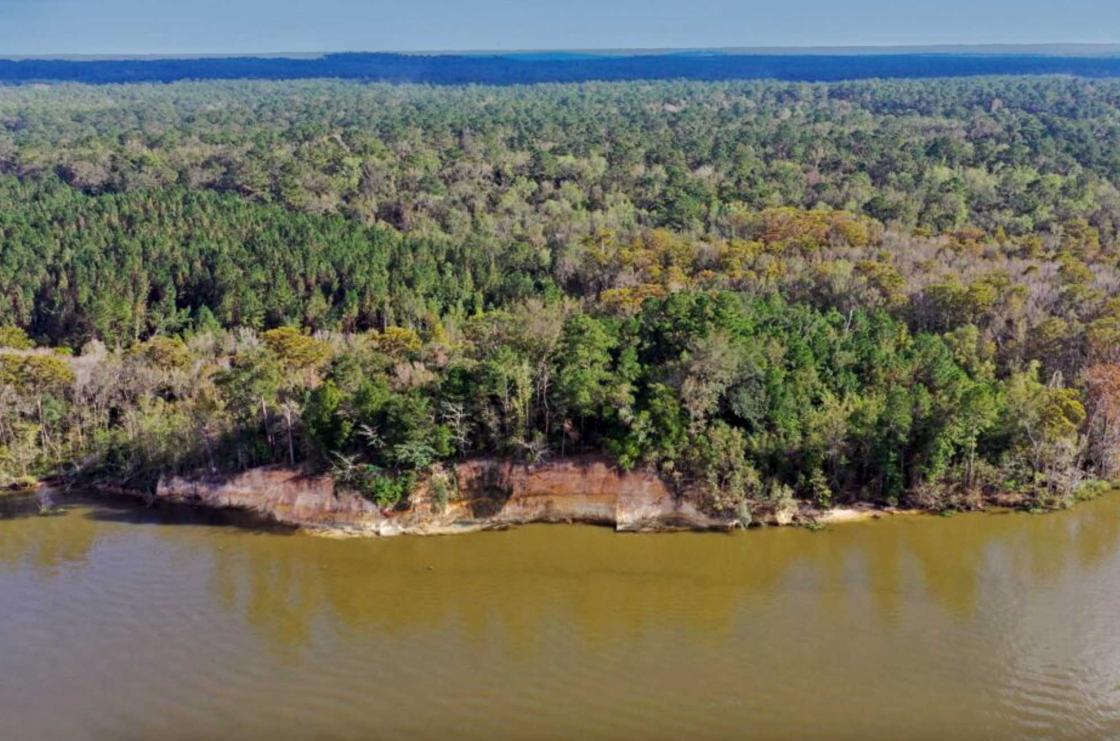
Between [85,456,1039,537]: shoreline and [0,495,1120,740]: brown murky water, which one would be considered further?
[85,456,1039,537]: shoreline

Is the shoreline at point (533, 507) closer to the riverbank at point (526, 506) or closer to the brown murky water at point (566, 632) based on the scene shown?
the riverbank at point (526, 506)

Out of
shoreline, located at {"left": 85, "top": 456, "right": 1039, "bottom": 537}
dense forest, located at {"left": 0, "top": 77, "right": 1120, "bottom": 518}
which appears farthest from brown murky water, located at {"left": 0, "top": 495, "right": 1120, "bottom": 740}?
dense forest, located at {"left": 0, "top": 77, "right": 1120, "bottom": 518}

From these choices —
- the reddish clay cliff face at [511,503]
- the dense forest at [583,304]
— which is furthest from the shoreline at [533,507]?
the dense forest at [583,304]

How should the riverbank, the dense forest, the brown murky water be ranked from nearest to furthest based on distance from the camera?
the brown murky water → the riverbank → the dense forest

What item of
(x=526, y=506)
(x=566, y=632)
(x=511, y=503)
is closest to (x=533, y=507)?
(x=526, y=506)

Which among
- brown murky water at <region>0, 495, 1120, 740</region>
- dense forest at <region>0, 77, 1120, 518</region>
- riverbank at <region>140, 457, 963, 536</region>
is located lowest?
brown murky water at <region>0, 495, 1120, 740</region>

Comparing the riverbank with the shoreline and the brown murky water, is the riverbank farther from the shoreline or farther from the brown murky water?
the brown murky water

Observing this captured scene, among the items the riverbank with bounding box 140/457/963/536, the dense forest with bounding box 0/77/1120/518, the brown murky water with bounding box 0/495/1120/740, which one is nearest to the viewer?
the brown murky water with bounding box 0/495/1120/740

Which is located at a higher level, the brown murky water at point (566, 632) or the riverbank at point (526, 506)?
the riverbank at point (526, 506)
